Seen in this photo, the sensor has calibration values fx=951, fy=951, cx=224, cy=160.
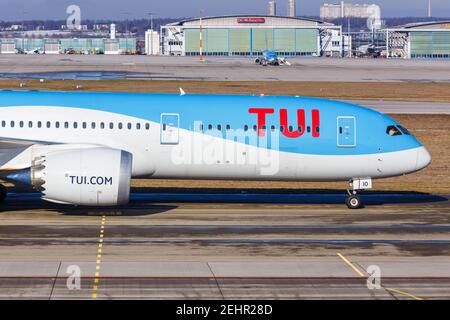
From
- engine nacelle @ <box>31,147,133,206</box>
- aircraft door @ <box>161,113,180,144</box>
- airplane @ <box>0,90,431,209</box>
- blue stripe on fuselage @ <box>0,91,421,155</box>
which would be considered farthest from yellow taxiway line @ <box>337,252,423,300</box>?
aircraft door @ <box>161,113,180,144</box>

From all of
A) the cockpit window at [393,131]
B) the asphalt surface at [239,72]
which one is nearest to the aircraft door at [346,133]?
the cockpit window at [393,131]

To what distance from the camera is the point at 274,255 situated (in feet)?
90.2

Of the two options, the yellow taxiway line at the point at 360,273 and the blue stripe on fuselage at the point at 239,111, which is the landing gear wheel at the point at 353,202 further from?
the yellow taxiway line at the point at 360,273

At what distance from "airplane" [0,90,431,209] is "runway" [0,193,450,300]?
1496 millimetres

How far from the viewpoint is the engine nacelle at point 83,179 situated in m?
32.0

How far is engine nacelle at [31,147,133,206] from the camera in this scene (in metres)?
32.0

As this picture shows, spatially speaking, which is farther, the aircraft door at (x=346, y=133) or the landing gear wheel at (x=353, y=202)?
the landing gear wheel at (x=353, y=202)

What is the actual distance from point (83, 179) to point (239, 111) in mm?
6594

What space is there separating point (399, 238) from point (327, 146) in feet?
19.6

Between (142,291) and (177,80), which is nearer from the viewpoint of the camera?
(142,291)

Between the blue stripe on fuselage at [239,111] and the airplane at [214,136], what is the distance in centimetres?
4

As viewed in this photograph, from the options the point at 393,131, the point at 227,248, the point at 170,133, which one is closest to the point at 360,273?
the point at 227,248

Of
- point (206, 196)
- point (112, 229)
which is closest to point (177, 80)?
point (206, 196)
